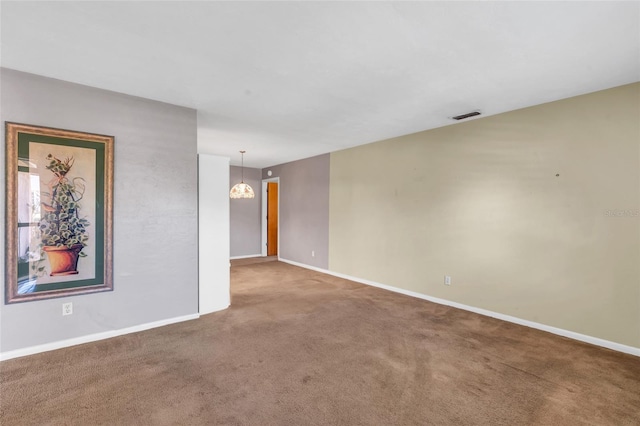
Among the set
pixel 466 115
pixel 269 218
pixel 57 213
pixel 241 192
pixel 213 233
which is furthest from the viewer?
pixel 269 218

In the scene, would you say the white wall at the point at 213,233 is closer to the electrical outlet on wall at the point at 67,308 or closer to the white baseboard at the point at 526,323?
the electrical outlet on wall at the point at 67,308

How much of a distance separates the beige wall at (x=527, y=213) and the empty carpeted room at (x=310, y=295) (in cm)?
2

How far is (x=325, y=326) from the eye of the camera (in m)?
3.37

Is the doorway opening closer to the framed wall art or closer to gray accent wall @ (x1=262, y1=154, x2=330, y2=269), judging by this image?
gray accent wall @ (x1=262, y1=154, x2=330, y2=269)

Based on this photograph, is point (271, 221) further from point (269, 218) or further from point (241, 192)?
point (241, 192)

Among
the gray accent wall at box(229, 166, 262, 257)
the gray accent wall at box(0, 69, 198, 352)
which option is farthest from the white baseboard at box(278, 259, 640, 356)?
the gray accent wall at box(229, 166, 262, 257)

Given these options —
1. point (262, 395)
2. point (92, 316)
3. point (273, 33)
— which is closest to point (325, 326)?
point (262, 395)

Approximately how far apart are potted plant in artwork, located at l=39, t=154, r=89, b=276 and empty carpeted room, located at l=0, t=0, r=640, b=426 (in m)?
0.02

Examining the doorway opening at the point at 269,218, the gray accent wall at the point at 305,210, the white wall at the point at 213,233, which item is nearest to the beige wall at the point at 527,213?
the gray accent wall at the point at 305,210

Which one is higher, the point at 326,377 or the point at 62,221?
the point at 62,221

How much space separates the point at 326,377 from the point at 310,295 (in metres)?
2.25

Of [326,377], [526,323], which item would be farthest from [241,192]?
[526,323]

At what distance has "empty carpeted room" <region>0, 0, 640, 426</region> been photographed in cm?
194

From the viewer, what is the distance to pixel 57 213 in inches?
107
